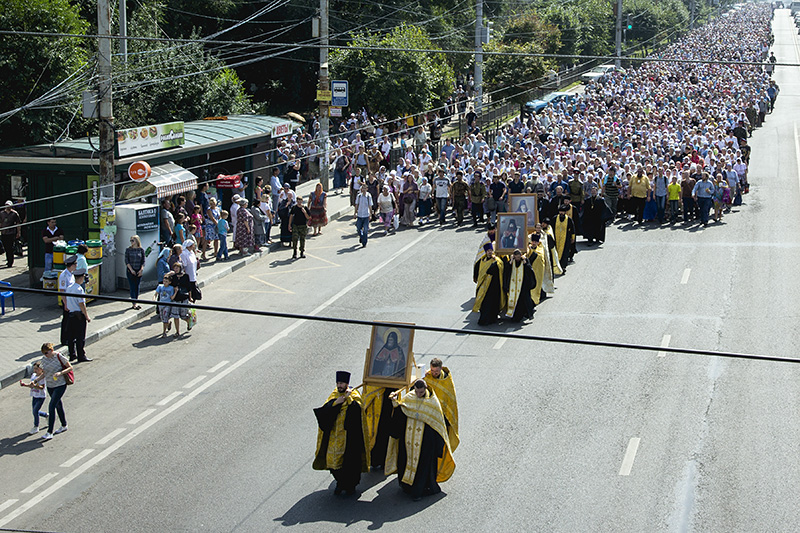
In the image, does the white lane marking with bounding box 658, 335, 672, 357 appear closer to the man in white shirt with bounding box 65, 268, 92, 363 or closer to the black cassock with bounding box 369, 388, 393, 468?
the black cassock with bounding box 369, 388, 393, 468

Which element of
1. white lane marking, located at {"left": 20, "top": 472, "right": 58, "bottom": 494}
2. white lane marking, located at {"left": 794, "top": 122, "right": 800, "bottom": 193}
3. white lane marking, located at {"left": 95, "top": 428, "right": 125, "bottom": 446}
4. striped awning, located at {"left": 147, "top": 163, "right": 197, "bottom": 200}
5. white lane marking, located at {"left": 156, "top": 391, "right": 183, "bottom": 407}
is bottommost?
white lane marking, located at {"left": 20, "top": 472, "right": 58, "bottom": 494}

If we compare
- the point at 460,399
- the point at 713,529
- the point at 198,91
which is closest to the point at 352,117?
the point at 198,91

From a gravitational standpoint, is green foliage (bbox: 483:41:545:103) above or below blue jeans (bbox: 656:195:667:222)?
above

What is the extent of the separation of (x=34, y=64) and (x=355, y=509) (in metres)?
18.0

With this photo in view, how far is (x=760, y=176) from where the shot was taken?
31922 millimetres

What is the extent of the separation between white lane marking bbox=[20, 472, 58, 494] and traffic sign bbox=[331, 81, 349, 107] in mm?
19835

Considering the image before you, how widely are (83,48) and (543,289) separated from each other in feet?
52.4

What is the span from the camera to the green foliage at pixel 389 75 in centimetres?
3700

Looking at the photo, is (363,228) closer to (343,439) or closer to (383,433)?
(383,433)

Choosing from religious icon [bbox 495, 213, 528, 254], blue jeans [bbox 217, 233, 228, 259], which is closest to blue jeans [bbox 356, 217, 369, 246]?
blue jeans [bbox 217, 233, 228, 259]

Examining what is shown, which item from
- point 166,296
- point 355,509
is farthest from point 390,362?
point 166,296

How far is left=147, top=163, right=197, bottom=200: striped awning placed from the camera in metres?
21.8

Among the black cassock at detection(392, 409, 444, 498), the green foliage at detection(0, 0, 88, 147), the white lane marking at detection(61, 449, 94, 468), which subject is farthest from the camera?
the green foliage at detection(0, 0, 88, 147)

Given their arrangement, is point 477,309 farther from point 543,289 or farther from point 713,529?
point 713,529
